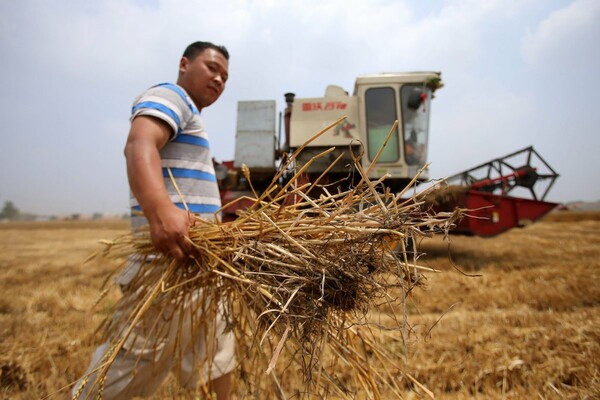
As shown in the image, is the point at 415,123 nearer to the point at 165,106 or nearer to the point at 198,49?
the point at 198,49

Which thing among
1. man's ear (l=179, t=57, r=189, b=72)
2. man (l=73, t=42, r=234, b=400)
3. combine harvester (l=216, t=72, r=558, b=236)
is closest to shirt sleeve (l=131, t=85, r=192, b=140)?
man (l=73, t=42, r=234, b=400)

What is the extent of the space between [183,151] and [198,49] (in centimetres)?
58

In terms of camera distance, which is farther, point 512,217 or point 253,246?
point 512,217

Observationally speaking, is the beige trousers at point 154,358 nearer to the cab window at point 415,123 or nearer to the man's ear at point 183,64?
the man's ear at point 183,64

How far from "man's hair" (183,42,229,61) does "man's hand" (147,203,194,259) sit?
966mm

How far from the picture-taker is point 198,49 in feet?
5.27

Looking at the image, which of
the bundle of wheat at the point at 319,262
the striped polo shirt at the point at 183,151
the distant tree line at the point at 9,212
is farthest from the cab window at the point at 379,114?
the distant tree line at the point at 9,212

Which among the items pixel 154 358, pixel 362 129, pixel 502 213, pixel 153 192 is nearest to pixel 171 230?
pixel 153 192

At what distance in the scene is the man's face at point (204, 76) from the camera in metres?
1.56

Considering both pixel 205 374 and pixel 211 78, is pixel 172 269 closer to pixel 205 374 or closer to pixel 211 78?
pixel 205 374

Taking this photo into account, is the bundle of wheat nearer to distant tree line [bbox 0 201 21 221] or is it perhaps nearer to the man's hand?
the man's hand

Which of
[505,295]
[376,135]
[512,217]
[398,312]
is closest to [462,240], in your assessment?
[512,217]

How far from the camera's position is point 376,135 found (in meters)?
5.57

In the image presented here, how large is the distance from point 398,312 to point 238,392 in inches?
63.8
